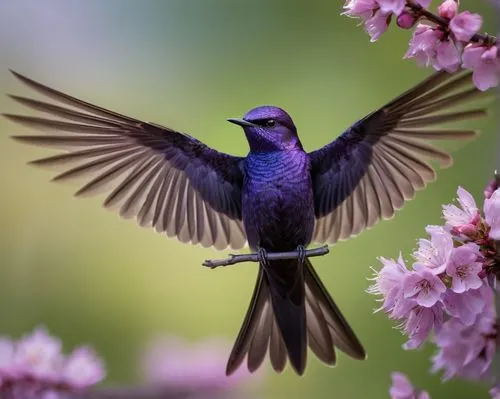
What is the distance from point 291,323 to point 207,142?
2.83 meters

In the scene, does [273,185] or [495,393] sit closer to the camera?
[495,393]

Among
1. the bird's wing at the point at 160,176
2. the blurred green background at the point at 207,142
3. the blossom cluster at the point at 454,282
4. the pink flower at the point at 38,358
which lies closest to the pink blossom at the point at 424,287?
the blossom cluster at the point at 454,282

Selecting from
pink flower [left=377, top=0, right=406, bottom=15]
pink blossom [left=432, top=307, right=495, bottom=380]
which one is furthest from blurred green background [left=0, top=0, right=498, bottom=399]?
pink flower [left=377, top=0, right=406, bottom=15]

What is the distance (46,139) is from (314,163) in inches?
30.4

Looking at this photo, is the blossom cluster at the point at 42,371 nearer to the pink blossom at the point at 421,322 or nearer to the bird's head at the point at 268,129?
the bird's head at the point at 268,129

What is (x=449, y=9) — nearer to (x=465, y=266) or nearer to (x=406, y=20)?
(x=406, y=20)

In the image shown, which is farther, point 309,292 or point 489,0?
point 309,292

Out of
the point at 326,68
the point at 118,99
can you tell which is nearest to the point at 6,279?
the point at 118,99

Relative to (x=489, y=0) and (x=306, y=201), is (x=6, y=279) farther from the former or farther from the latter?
(x=489, y=0)

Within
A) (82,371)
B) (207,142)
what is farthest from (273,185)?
(207,142)

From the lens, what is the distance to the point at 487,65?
161cm

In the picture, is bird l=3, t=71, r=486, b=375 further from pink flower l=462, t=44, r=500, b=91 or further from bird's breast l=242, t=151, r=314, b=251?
pink flower l=462, t=44, r=500, b=91

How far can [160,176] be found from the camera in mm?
2641

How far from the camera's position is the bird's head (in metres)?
2.38
